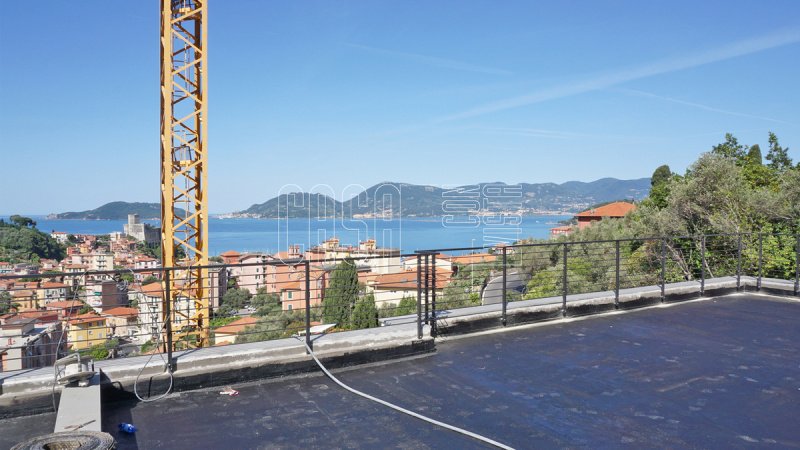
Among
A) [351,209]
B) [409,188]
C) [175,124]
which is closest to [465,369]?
[175,124]

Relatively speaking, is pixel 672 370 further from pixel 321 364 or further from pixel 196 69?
pixel 196 69

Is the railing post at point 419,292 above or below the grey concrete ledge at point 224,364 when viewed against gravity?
above

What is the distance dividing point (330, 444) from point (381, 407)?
67 cm

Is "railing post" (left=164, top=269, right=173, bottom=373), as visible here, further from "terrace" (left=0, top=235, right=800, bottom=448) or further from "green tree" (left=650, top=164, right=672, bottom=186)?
"green tree" (left=650, top=164, right=672, bottom=186)

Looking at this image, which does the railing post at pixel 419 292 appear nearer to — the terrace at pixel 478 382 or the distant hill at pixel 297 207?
the terrace at pixel 478 382

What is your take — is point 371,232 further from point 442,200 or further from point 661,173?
point 661,173

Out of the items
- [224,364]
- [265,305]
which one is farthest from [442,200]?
[224,364]

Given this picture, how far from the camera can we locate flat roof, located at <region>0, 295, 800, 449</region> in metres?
3.17

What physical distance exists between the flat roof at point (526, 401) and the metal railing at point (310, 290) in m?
0.55

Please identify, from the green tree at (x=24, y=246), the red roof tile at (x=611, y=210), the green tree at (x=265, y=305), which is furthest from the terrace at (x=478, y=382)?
the red roof tile at (x=611, y=210)

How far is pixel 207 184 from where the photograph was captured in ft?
55.8

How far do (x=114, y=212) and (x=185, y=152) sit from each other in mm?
60447

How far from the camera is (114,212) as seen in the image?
67.8 meters

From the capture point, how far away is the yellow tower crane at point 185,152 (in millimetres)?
15133
